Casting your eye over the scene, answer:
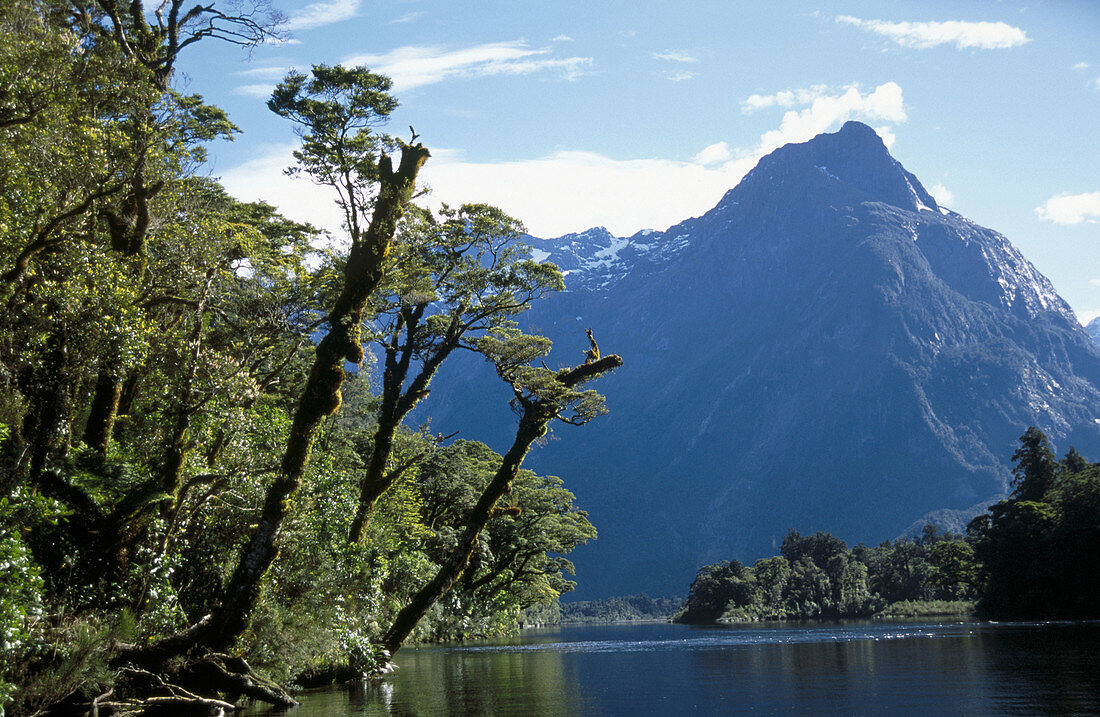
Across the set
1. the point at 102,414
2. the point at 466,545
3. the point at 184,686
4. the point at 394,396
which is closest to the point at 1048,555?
the point at 466,545

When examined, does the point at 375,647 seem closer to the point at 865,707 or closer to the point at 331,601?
the point at 331,601

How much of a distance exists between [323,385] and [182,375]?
318 cm

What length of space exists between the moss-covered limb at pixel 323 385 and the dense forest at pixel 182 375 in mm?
59

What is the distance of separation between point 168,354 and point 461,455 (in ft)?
122

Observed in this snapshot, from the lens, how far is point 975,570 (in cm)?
8812

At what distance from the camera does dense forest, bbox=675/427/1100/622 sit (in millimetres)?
65312

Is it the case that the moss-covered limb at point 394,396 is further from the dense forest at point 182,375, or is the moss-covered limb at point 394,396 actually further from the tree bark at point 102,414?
the tree bark at point 102,414

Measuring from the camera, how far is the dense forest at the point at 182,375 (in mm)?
14570

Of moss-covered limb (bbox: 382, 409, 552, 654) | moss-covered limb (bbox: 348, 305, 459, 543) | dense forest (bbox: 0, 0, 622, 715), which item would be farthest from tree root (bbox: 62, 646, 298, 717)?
moss-covered limb (bbox: 382, 409, 552, 654)

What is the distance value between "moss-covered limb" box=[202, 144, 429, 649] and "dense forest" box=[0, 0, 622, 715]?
0.06 m

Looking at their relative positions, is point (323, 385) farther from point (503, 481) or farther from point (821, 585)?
point (821, 585)

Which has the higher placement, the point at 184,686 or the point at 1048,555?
the point at 184,686

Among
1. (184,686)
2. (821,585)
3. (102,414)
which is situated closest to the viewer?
(102,414)

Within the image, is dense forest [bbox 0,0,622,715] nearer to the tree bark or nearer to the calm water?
the tree bark
